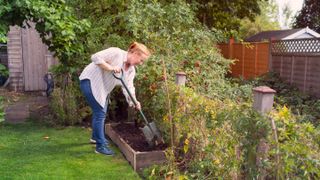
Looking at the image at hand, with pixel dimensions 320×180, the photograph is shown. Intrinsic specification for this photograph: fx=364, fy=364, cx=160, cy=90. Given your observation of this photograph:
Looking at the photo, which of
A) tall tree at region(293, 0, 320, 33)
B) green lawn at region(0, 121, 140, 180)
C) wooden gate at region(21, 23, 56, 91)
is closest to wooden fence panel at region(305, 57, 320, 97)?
green lawn at region(0, 121, 140, 180)

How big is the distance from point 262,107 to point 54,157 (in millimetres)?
3105

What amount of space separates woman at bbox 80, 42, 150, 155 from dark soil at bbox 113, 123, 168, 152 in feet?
1.13

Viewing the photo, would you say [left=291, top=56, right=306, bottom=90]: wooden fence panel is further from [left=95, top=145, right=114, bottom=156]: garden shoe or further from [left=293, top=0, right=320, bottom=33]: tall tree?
[left=293, top=0, right=320, bottom=33]: tall tree

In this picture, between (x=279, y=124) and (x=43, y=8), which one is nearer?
(x=279, y=124)

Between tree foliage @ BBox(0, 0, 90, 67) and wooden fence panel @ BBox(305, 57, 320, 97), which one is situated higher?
tree foliage @ BBox(0, 0, 90, 67)

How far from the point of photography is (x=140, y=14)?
20.7 ft

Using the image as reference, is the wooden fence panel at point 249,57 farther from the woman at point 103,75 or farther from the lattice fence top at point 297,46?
the woman at point 103,75

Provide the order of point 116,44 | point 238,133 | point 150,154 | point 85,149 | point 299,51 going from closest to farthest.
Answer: point 238,133
point 150,154
point 85,149
point 116,44
point 299,51

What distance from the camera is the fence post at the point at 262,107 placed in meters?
2.36

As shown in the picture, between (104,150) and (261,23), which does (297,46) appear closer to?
(104,150)

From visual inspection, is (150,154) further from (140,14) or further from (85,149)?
(140,14)

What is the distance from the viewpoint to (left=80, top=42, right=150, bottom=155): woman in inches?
175

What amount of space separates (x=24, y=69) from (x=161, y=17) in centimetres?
564

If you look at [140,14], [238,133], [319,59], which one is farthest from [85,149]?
[319,59]
